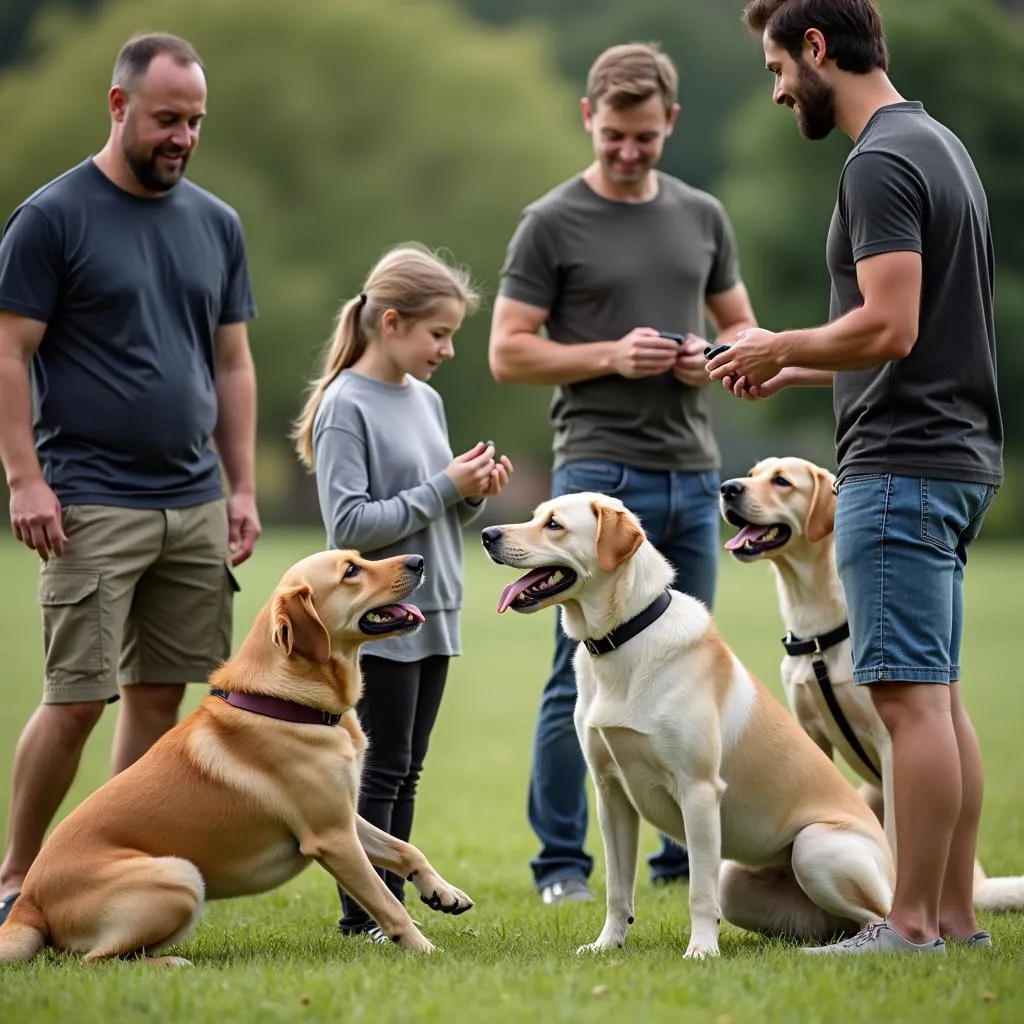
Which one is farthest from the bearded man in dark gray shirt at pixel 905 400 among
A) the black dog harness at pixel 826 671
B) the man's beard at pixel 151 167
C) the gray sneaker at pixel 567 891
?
the man's beard at pixel 151 167

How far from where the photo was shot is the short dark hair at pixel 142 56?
6.07m

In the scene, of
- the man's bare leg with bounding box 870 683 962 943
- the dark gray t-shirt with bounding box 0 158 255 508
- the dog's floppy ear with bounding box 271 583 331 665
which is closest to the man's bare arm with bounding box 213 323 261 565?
the dark gray t-shirt with bounding box 0 158 255 508

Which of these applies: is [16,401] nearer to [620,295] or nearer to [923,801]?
[620,295]

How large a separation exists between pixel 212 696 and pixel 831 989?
2339mm

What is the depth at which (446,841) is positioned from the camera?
8.39 m

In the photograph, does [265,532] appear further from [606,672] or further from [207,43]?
[606,672]

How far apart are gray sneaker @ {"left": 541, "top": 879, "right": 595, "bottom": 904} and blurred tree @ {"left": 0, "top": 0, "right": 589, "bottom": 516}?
118 ft

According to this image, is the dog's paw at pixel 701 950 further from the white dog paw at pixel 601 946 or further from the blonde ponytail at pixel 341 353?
the blonde ponytail at pixel 341 353

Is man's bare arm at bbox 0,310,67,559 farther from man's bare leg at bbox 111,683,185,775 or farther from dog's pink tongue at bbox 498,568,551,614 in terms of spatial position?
dog's pink tongue at bbox 498,568,551,614

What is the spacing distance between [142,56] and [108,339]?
1133 mm

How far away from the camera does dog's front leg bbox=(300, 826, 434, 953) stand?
5066 mm

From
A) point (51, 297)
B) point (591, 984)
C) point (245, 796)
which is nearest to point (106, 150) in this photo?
point (51, 297)

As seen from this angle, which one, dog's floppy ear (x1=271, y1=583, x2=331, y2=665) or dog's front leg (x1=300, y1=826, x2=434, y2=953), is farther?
dog's floppy ear (x1=271, y1=583, x2=331, y2=665)

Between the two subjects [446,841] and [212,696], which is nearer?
[212,696]
